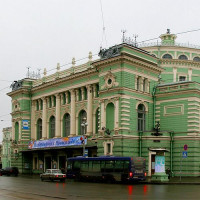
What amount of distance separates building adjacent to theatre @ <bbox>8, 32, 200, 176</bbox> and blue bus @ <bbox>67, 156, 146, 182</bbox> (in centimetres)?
354

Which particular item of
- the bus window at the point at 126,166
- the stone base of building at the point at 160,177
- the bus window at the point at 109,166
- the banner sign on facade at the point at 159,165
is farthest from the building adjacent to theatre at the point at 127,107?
the bus window at the point at 109,166

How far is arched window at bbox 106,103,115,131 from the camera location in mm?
47778

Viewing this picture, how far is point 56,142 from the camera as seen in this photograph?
5909cm

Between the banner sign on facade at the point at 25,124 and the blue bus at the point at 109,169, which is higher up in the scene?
the banner sign on facade at the point at 25,124

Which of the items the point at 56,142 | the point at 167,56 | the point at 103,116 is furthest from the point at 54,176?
the point at 167,56

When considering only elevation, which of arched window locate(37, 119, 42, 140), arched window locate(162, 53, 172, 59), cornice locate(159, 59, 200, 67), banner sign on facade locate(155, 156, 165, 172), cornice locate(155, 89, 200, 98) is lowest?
banner sign on facade locate(155, 156, 165, 172)

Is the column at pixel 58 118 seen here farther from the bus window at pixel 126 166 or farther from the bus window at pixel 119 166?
the bus window at pixel 126 166

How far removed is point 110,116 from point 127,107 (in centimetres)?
267

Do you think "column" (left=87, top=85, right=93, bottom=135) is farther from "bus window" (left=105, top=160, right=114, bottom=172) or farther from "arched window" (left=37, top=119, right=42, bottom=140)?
"arched window" (left=37, top=119, right=42, bottom=140)

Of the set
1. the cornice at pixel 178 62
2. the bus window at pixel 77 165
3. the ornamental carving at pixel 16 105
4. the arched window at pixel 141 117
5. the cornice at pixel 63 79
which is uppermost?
the cornice at pixel 178 62

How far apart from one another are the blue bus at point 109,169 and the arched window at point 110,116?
6.32 m

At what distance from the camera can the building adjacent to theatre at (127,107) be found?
153 feet

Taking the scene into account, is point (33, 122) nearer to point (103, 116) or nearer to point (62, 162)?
point (62, 162)

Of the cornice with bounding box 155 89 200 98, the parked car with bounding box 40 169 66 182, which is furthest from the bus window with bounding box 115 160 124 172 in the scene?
the cornice with bounding box 155 89 200 98
